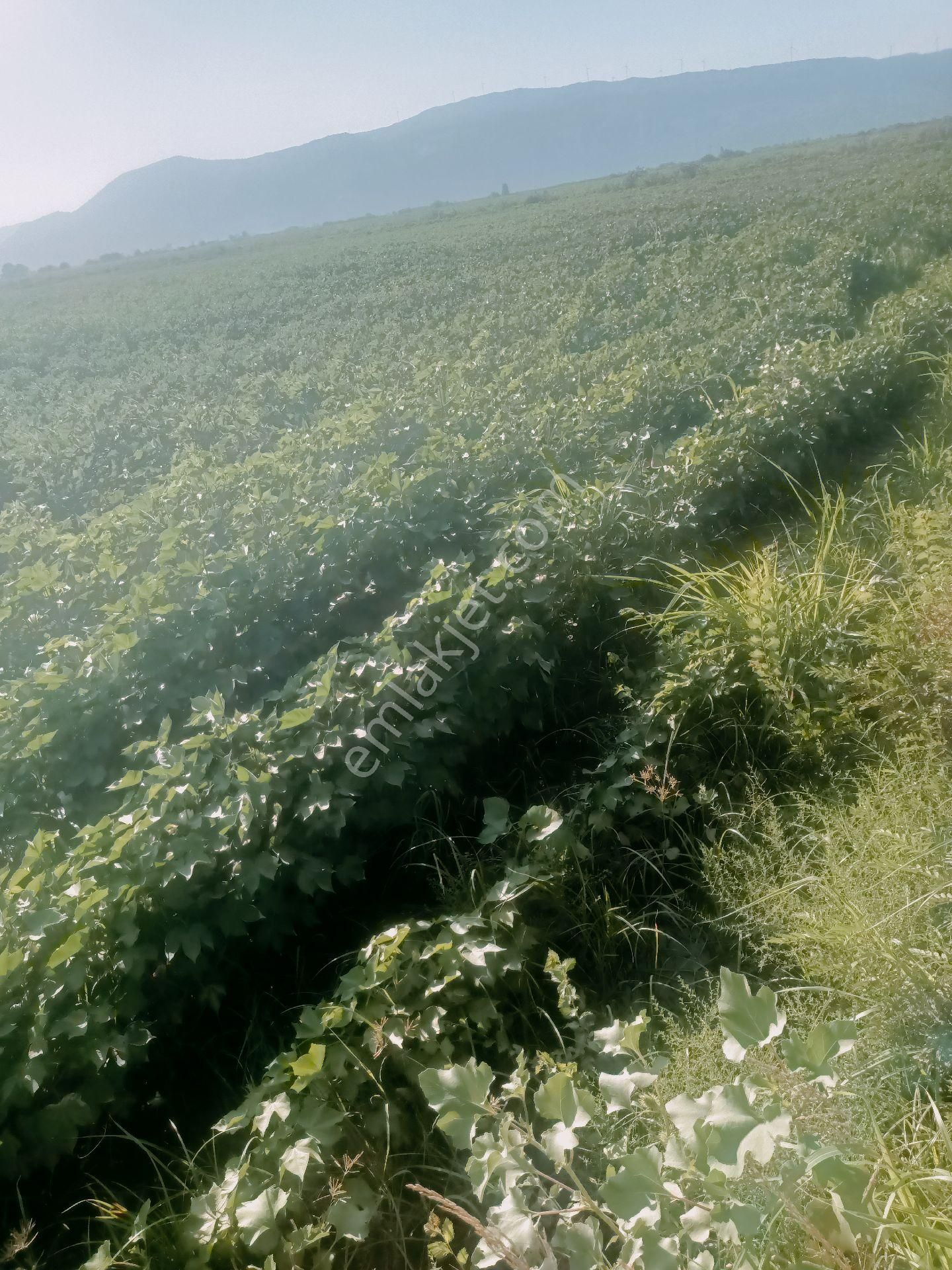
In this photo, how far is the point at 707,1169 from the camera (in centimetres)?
137

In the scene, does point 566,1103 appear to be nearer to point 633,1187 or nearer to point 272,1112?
point 633,1187

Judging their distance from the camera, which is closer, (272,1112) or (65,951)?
(272,1112)

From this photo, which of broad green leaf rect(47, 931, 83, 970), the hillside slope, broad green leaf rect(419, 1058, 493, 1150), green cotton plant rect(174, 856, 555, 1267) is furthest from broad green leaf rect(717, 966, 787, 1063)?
the hillside slope

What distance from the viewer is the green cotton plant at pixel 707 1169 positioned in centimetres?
126

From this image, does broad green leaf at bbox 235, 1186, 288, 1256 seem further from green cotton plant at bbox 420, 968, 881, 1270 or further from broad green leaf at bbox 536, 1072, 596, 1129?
broad green leaf at bbox 536, 1072, 596, 1129

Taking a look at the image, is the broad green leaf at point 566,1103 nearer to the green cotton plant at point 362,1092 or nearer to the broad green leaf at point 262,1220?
the green cotton plant at point 362,1092

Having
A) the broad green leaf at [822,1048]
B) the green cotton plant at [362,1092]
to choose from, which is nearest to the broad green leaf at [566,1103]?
the green cotton plant at [362,1092]

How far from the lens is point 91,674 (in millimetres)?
4074

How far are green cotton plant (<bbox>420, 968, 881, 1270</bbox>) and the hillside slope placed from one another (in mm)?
98987

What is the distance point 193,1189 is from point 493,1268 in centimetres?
92

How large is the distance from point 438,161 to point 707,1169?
16316cm

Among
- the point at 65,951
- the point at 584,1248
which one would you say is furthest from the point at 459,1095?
the point at 65,951

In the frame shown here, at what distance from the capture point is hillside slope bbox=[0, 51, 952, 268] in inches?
4181

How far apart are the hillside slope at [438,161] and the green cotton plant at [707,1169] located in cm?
9899
